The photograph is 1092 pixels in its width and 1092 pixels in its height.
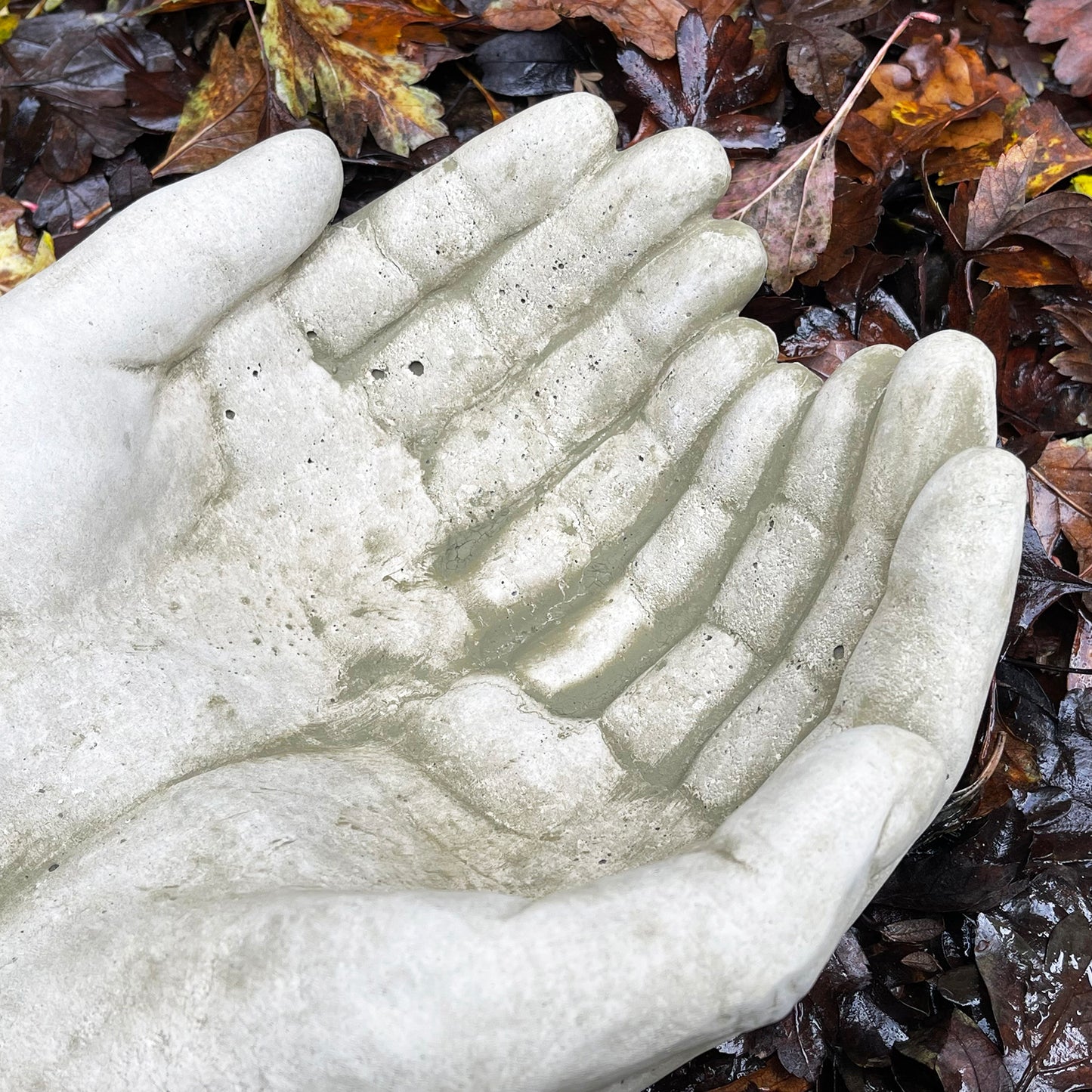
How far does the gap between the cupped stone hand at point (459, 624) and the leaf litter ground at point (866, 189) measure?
41cm

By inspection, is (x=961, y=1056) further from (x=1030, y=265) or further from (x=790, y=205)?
(x=790, y=205)

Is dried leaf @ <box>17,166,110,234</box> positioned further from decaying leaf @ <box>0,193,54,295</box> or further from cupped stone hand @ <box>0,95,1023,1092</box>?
cupped stone hand @ <box>0,95,1023,1092</box>

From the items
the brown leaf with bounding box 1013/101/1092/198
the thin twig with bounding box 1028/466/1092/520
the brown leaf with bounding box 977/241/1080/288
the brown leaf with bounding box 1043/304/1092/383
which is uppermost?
the brown leaf with bounding box 1013/101/1092/198

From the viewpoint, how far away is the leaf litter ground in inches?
79.4

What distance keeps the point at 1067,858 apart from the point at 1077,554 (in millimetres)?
643

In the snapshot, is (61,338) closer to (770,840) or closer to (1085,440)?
(770,840)

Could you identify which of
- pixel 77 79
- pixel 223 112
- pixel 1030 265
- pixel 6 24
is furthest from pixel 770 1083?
pixel 6 24

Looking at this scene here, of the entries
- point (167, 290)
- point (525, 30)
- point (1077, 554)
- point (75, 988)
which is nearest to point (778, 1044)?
→ point (1077, 554)

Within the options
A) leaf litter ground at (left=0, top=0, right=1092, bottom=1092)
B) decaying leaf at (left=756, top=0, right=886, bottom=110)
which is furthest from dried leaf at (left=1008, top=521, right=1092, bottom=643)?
decaying leaf at (left=756, top=0, right=886, bottom=110)

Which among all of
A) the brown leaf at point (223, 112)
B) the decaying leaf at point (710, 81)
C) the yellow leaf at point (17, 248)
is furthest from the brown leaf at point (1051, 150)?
the yellow leaf at point (17, 248)

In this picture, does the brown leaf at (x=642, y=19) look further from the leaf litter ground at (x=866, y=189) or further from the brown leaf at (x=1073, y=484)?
the brown leaf at (x=1073, y=484)

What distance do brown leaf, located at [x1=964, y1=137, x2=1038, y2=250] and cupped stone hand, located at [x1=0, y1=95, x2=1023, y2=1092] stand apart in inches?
23.1

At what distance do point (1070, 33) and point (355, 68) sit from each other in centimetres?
162

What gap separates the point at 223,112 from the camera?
90.4 inches
